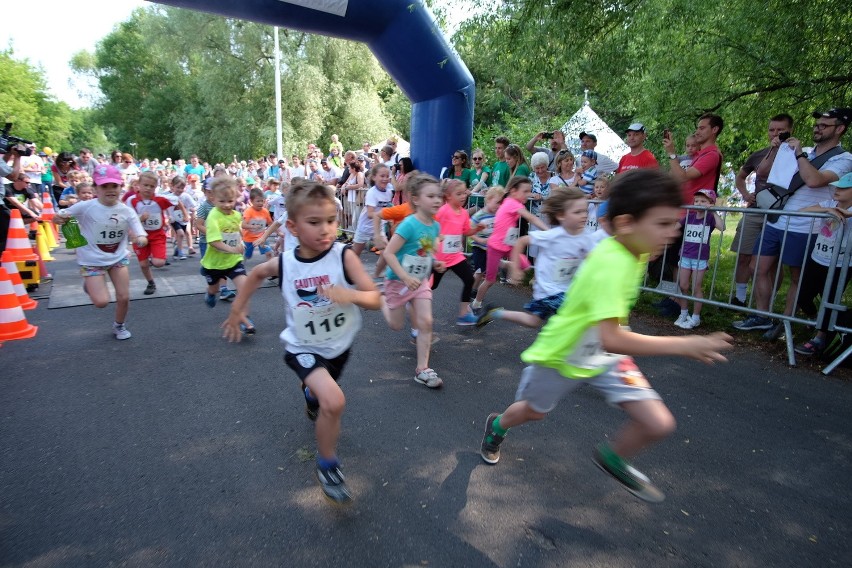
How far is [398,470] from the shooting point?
3141 millimetres

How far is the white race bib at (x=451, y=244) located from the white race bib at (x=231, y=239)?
99.3 inches

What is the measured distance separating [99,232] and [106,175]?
0.68 meters

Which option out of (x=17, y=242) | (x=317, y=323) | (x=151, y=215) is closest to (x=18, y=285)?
(x=17, y=242)

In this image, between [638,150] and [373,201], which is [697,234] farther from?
[373,201]

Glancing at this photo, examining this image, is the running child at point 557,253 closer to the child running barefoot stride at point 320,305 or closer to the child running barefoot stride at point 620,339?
the child running barefoot stride at point 620,339

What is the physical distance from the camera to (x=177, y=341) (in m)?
5.59

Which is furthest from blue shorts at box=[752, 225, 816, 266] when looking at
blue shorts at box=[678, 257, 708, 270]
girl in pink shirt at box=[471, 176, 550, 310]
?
girl in pink shirt at box=[471, 176, 550, 310]

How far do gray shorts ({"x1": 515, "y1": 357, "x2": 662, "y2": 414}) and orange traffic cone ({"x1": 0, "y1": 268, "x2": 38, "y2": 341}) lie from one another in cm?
517

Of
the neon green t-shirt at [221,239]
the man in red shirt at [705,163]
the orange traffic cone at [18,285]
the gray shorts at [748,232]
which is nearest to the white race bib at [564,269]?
the man in red shirt at [705,163]

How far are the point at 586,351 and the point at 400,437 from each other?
1543mm

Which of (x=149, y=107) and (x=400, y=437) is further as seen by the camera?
(x=149, y=107)

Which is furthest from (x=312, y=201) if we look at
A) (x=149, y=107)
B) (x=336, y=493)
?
(x=149, y=107)

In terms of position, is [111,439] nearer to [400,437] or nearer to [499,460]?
[400,437]

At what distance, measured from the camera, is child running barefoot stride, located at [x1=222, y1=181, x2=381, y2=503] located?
272 centimetres
